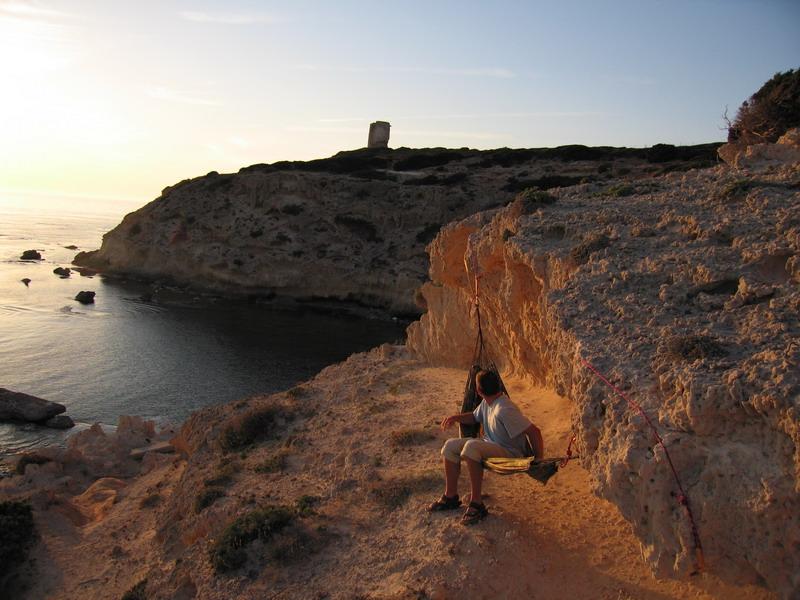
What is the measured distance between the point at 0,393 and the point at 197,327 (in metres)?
17.5

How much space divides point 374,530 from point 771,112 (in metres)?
17.1

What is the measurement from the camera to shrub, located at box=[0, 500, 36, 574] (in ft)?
38.3

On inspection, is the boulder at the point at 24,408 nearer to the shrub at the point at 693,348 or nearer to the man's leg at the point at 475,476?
the man's leg at the point at 475,476

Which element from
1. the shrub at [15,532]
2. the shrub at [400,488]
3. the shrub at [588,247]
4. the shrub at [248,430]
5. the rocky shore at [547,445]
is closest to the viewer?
the rocky shore at [547,445]

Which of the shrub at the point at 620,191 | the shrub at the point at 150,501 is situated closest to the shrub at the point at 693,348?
the shrub at the point at 620,191

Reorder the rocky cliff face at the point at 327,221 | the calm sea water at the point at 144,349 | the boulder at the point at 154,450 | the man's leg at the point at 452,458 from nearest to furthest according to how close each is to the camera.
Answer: the man's leg at the point at 452,458 < the boulder at the point at 154,450 < the calm sea water at the point at 144,349 < the rocky cliff face at the point at 327,221

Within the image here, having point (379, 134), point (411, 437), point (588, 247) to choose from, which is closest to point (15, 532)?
point (411, 437)

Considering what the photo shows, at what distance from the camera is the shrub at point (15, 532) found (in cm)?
1166

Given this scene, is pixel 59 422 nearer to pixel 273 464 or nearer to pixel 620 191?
pixel 273 464

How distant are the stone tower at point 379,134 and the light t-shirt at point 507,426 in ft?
252

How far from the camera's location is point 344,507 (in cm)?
900

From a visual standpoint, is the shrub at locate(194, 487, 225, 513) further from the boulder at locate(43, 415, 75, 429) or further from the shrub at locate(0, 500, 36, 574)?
the boulder at locate(43, 415, 75, 429)

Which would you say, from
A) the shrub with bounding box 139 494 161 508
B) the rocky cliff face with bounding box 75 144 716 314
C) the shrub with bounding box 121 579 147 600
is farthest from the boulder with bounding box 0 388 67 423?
the rocky cliff face with bounding box 75 144 716 314

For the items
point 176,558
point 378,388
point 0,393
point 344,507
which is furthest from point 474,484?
point 0,393
